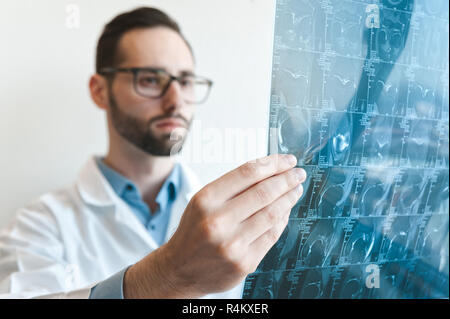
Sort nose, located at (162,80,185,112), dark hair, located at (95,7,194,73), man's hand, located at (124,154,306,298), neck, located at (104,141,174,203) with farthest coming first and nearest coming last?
neck, located at (104,141,174,203) → dark hair, located at (95,7,194,73) → nose, located at (162,80,185,112) → man's hand, located at (124,154,306,298)

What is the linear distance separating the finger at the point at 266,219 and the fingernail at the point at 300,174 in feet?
0.04

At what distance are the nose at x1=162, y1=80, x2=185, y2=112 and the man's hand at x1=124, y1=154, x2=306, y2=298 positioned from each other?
0.72ft

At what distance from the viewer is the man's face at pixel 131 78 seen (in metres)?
0.55

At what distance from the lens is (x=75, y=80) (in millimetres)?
710

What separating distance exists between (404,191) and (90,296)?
0.34 meters

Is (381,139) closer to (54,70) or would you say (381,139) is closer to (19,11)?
(19,11)

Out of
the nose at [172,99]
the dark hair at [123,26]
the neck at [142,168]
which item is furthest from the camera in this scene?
the neck at [142,168]

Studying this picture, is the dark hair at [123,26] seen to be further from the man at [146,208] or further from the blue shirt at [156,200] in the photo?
the blue shirt at [156,200]

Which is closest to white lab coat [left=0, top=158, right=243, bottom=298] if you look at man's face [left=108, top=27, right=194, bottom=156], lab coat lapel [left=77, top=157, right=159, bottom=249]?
lab coat lapel [left=77, top=157, right=159, bottom=249]

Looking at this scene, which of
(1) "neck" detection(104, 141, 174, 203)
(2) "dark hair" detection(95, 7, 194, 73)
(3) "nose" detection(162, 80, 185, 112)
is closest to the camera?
(3) "nose" detection(162, 80, 185, 112)

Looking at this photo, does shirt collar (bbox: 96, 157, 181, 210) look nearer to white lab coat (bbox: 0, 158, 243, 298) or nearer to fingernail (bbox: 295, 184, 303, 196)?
white lab coat (bbox: 0, 158, 243, 298)

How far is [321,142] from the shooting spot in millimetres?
332

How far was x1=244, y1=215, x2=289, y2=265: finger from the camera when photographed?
0.29 metres

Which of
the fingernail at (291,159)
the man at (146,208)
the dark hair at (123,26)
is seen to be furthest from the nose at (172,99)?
the fingernail at (291,159)
